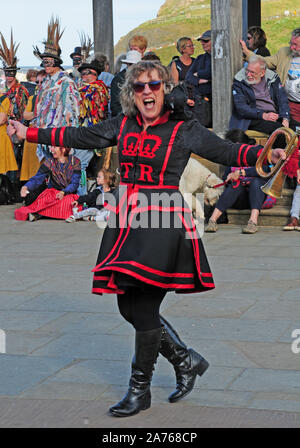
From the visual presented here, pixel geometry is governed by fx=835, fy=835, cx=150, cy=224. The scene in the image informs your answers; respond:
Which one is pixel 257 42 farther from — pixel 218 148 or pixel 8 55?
pixel 218 148

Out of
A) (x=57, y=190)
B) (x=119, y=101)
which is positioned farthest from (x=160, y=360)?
(x=57, y=190)

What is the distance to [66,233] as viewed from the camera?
9.84m

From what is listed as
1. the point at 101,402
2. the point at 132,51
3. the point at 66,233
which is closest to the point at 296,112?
the point at 132,51

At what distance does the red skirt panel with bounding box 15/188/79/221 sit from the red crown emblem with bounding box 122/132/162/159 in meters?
6.58

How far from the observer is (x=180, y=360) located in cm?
433

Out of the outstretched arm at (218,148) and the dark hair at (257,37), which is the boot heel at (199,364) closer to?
the outstretched arm at (218,148)

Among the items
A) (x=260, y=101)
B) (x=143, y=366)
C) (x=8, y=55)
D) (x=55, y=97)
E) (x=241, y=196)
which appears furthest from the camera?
(x=8, y=55)

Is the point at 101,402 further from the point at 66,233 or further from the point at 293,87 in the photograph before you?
the point at 293,87

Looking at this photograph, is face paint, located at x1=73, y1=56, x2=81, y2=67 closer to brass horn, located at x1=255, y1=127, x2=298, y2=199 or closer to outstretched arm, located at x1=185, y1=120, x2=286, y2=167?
outstretched arm, located at x1=185, y1=120, x2=286, y2=167

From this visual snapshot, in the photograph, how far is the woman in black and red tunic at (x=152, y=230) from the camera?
410cm

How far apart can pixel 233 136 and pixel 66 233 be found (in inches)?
88.9

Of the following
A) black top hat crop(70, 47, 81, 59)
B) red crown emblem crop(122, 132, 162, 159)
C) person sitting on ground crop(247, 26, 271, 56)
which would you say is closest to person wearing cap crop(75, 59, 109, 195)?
person sitting on ground crop(247, 26, 271, 56)

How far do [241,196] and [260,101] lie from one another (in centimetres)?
131

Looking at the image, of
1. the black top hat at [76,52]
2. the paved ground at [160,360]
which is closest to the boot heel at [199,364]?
the paved ground at [160,360]
